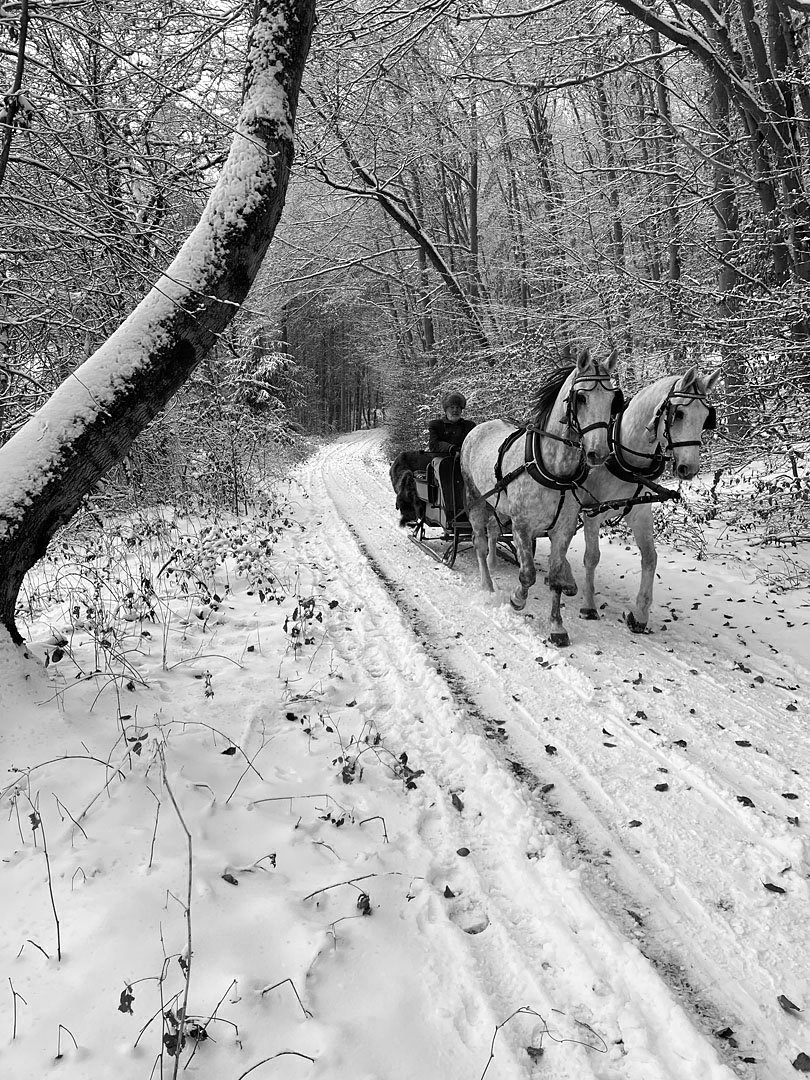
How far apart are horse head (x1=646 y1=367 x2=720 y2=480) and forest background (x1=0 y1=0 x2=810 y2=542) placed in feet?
6.92

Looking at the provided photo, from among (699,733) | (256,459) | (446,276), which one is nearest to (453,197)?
(446,276)

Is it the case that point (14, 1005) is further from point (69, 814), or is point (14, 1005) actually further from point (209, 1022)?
point (69, 814)

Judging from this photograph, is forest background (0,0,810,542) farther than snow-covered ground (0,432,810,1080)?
Yes

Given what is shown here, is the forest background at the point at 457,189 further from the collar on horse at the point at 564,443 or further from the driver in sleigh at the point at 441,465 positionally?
the driver in sleigh at the point at 441,465

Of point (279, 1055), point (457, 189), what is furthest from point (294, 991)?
point (457, 189)

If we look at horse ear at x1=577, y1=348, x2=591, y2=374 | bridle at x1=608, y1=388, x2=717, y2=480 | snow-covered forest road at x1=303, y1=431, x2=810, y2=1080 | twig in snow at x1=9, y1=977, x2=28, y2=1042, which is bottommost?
snow-covered forest road at x1=303, y1=431, x2=810, y2=1080

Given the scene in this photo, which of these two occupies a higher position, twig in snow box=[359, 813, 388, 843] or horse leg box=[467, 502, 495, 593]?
horse leg box=[467, 502, 495, 593]

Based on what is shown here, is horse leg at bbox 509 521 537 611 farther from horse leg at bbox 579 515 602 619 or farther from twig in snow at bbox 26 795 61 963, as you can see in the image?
twig in snow at bbox 26 795 61 963

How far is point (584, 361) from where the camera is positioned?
4980 millimetres

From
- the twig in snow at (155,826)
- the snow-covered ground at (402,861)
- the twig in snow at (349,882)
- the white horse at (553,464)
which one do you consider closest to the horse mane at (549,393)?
the white horse at (553,464)

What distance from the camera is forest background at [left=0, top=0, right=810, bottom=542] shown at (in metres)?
3.88

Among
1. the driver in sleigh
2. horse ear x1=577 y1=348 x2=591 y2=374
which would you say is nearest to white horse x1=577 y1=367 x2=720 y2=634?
horse ear x1=577 y1=348 x2=591 y2=374

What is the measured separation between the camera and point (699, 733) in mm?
3672

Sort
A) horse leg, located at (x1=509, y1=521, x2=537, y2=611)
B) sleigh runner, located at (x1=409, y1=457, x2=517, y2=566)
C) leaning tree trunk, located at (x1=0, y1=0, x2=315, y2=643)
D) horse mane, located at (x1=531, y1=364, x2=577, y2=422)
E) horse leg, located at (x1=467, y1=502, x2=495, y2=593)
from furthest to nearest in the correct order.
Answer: sleigh runner, located at (x1=409, y1=457, x2=517, y2=566)
horse leg, located at (x1=467, y1=502, x2=495, y2=593)
horse leg, located at (x1=509, y1=521, x2=537, y2=611)
horse mane, located at (x1=531, y1=364, x2=577, y2=422)
leaning tree trunk, located at (x1=0, y1=0, x2=315, y2=643)
